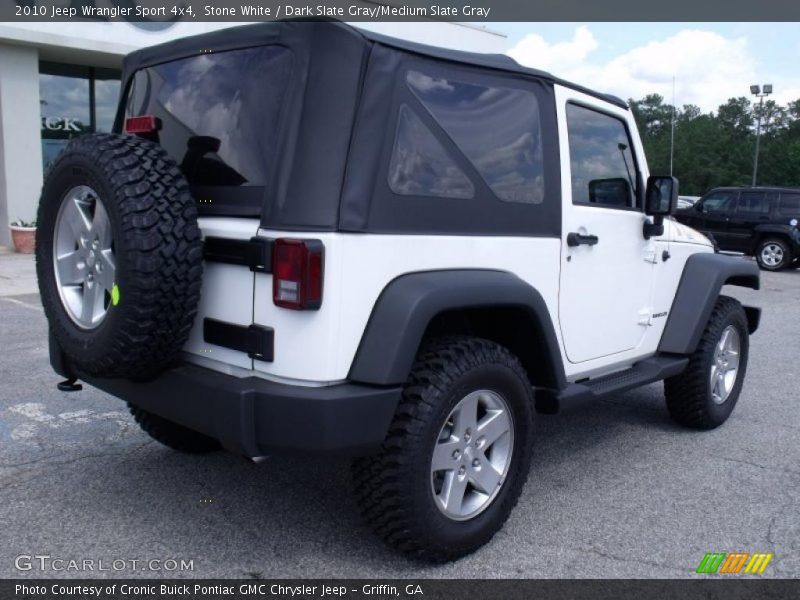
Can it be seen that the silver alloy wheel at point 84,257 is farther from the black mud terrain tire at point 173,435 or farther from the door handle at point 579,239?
the door handle at point 579,239

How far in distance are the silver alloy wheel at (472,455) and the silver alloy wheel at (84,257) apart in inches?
54.9

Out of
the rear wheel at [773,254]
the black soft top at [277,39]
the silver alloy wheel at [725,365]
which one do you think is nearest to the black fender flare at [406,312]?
the black soft top at [277,39]

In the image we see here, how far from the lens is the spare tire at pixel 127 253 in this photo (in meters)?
2.60

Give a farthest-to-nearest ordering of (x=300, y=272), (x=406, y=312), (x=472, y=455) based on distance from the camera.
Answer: (x=472, y=455) < (x=406, y=312) < (x=300, y=272)

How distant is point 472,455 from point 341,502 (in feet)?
2.70

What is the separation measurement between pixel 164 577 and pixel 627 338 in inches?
103

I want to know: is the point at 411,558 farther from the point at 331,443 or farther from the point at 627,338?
the point at 627,338

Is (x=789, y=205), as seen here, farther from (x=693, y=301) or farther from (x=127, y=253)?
(x=127, y=253)

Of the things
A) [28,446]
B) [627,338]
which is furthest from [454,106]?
[28,446]

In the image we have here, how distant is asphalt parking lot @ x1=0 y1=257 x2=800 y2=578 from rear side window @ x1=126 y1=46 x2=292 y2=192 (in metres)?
1.49

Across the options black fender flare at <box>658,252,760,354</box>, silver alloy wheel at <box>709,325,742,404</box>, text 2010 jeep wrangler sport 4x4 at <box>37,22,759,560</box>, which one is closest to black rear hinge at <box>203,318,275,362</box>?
text 2010 jeep wrangler sport 4x4 at <box>37,22,759,560</box>

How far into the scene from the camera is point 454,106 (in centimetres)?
304

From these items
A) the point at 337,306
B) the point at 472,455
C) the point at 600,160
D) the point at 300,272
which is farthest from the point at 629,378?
the point at 300,272

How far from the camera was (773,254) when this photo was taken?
15953 mm
